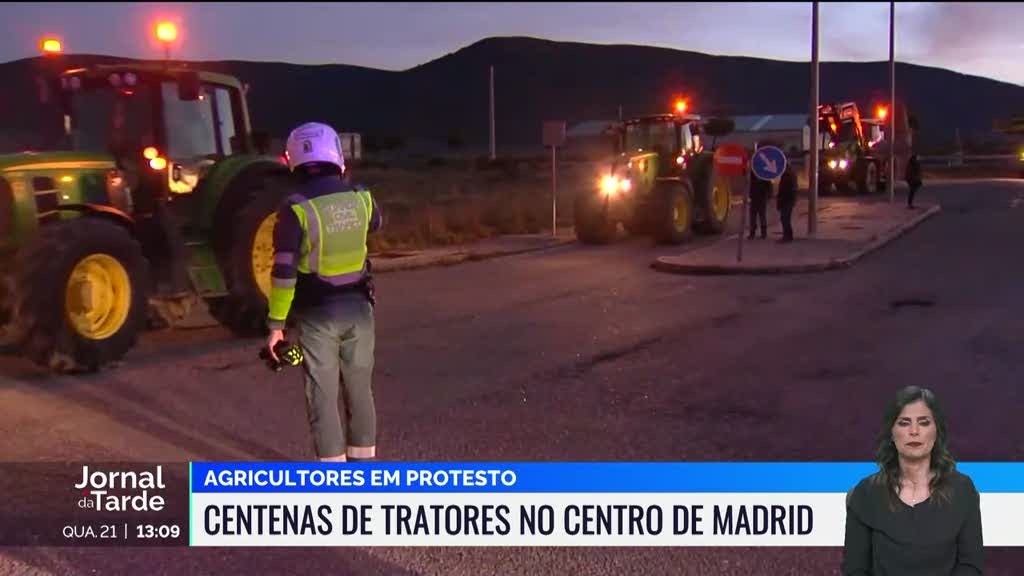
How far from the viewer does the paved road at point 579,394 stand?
5188 mm

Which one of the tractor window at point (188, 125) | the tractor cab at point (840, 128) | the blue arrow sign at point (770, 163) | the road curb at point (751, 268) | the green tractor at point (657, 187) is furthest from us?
the tractor cab at point (840, 128)

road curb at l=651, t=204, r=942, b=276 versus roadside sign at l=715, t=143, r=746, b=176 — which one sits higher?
roadside sign at l=715, t=143, r=746, b=176

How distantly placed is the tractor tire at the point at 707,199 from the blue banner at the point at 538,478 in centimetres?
1791

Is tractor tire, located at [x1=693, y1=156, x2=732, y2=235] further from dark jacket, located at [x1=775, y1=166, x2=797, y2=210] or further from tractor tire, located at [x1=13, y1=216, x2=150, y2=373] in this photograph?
tractor tire, located at [x1=13, y1=216, x2=150, y2=373]

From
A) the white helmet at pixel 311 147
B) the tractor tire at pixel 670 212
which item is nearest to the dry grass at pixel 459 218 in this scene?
the tractor tire at pixel 670 212

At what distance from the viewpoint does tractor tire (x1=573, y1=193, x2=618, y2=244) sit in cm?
2184

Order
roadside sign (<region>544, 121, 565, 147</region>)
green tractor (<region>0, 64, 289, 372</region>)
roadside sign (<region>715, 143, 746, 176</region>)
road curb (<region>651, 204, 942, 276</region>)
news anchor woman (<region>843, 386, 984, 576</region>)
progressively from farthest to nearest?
roadside sign (<region>544, 121, 565, 147</region>) < roadside sign (<region>715, 143, 746, 176</region>) < road curb (<region>651, 204, 942, 276</region>) < green tractor (<region>0, 64, 289, 372</region>) < news anchor woman (<region>843, 386, 984, 576</region>)

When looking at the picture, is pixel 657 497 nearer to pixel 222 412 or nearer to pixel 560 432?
pixel 560 432

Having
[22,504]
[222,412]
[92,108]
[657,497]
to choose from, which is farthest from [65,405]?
[657,497]

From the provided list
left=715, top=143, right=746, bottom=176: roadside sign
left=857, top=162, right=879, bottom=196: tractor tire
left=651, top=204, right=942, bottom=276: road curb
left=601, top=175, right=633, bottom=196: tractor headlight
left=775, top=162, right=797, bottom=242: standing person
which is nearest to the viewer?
left=651, top=204, right=942, bottom=276: road curb

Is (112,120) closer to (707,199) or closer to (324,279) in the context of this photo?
(324,279)

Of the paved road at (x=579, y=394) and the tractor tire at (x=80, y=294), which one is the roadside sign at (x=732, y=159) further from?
the tractor tire at (x=80, y=294)

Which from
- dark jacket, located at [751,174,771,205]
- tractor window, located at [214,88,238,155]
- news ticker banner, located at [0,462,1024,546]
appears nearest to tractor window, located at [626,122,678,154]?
dark jacket, located at [751,174,771,205]

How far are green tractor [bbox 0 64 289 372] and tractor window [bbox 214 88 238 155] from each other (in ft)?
0.05
